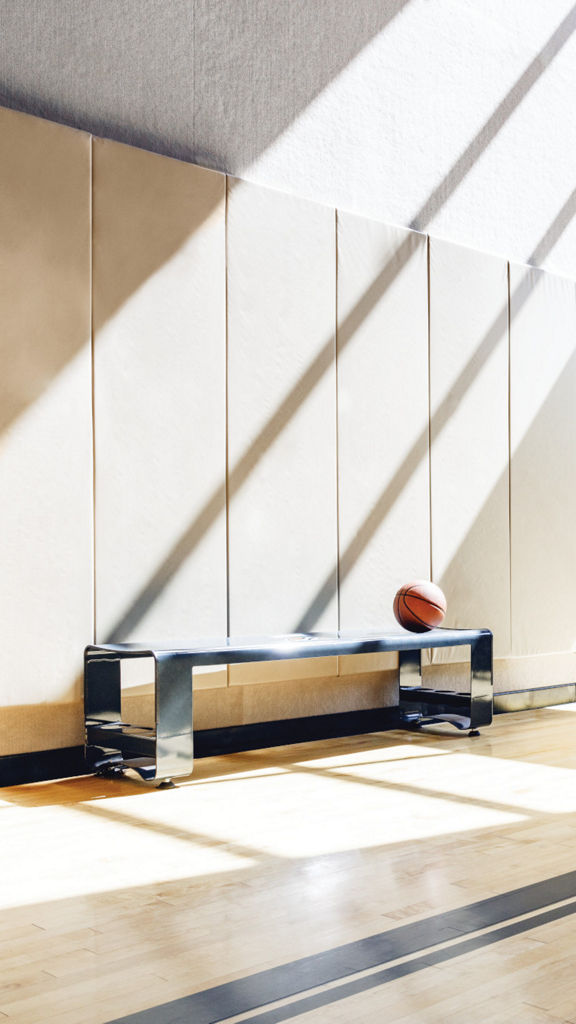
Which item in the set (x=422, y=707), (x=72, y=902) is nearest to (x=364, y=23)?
(x=422, y=707)

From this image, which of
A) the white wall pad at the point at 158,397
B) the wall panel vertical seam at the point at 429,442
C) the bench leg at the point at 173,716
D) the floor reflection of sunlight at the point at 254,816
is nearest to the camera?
the floor reflection of sunlight at the point at 254,816

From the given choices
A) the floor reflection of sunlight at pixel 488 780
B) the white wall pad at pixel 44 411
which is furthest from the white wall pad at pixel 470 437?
the white wall pad at pixel 44 411

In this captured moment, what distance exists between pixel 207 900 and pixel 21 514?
5.06 ft

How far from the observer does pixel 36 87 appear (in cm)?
349

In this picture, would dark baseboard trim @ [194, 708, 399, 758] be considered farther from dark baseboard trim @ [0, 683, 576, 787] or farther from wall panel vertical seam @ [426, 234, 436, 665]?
wall panel vertical seam @ [426, 234, 436, 665]

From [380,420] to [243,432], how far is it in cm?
75

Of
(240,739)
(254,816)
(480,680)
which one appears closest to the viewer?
(254,816)

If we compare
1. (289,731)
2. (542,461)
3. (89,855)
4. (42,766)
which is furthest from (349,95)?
(89,855)

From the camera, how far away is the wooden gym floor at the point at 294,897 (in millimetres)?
1668

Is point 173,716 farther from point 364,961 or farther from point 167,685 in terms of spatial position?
point 364,961

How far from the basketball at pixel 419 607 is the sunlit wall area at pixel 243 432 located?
25 cm

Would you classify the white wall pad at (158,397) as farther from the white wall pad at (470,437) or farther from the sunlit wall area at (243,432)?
the white wall pad at (470,437)

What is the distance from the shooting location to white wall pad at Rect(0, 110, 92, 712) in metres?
3.29

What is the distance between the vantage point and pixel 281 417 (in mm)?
4031
